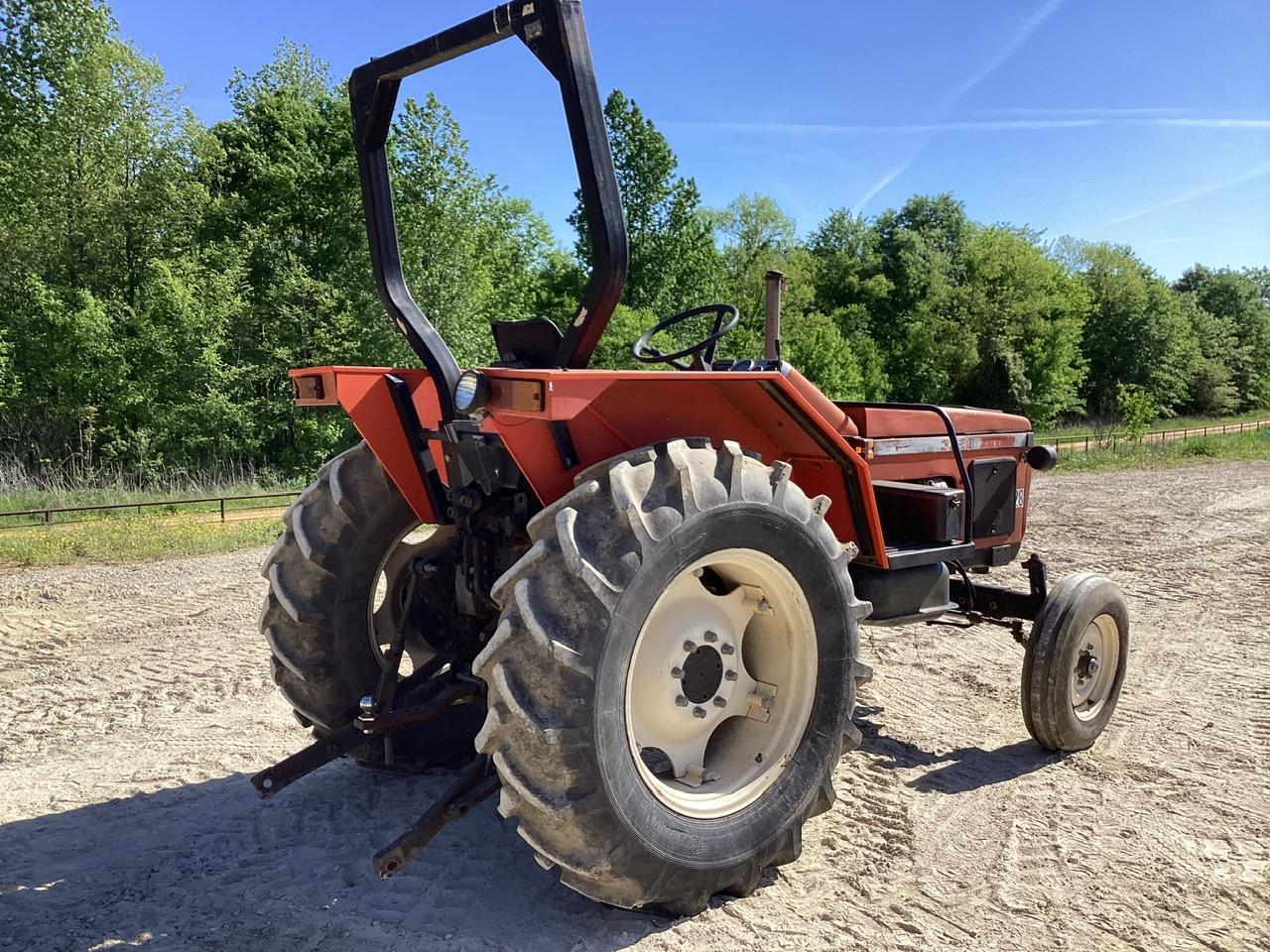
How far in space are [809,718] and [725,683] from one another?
0.28m

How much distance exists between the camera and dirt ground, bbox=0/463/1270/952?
2.63 m

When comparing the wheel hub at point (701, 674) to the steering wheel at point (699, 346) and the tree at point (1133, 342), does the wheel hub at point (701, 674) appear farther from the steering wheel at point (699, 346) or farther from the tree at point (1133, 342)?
the tree at point (1133, 342)

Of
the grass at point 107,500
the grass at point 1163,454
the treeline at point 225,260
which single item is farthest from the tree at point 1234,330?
the grass at point 107,500

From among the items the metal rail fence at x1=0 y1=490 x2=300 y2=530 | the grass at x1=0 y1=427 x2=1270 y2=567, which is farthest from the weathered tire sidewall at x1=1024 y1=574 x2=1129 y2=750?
the metal rail fence at x1=0 y1=490 x2=300 y2=530

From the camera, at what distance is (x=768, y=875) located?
9.66 ft

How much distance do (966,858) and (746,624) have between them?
113 cm

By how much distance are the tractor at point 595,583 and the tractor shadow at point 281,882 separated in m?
0.26

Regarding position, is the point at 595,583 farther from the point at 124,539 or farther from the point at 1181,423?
the point at 1181,423

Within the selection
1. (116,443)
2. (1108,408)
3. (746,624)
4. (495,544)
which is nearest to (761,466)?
(746,624)

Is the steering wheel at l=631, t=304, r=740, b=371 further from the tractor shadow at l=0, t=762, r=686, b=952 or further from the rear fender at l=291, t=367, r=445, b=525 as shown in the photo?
the tractor shadow at l=0, t=762, r=686, b=952

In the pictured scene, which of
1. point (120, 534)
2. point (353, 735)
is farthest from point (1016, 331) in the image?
point (353, 735)

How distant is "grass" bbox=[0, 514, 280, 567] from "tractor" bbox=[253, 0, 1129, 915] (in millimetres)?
6975

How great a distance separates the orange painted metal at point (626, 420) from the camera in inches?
93.5

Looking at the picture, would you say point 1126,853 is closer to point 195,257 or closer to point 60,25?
point 195,257
